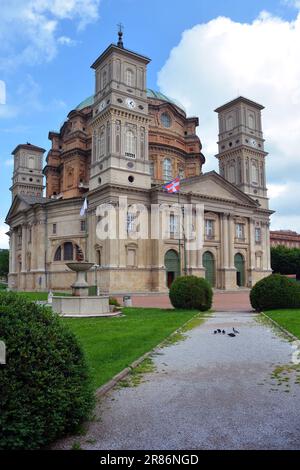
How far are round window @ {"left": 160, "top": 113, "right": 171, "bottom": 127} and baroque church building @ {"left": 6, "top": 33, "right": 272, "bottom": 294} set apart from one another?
15 cm

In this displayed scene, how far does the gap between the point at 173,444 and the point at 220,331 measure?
31.6 feet

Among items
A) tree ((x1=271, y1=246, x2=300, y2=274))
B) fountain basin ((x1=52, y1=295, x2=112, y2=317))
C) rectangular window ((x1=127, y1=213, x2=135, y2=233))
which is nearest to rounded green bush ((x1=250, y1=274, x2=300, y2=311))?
fountain basin ((x1=52, y1=295, x2=112, y2=317))

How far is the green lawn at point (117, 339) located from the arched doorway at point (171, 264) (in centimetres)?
2625

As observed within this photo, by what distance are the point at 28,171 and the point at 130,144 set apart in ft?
99.4

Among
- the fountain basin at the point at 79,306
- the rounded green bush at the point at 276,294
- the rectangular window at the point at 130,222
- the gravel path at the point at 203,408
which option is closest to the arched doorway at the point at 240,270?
the rectangular window at the point at 130,222

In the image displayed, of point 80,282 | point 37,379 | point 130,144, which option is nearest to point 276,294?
point 80,282

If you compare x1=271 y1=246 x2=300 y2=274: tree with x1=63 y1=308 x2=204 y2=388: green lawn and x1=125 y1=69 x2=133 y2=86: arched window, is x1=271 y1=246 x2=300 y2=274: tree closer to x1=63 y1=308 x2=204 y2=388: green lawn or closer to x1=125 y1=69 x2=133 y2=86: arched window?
x1=125 y1=69 x2=133 y2=86: arched window

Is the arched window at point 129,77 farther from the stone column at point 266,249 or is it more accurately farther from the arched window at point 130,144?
the stone column at point 266,249

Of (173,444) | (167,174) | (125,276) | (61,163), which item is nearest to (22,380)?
(173,444)

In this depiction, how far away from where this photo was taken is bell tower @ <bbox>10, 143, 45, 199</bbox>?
6831cm

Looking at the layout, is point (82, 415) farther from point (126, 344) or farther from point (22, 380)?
point (126, 344)

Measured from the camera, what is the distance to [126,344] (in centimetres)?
1130

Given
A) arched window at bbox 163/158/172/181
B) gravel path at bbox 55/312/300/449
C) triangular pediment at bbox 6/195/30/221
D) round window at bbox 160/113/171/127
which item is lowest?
gravel path at bbox 55/312/300/449

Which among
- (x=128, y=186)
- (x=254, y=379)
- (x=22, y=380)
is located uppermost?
(x=128, y=186)
